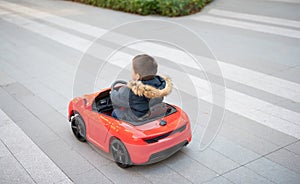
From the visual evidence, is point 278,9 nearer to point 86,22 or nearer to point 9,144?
point 86,22

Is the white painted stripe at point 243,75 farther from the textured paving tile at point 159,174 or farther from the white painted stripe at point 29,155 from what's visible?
the white painted stripe at point 29,155

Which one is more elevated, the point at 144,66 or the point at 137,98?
the point at 144,66

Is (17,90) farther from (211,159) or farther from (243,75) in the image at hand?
(243,75)

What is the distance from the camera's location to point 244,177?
378cm

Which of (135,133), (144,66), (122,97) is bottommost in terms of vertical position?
(135,133)

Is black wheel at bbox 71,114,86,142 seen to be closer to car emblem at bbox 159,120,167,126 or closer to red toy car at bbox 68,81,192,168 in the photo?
red toy car at bbox 68,81,192,168

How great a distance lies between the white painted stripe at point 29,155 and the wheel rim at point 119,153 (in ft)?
1.77

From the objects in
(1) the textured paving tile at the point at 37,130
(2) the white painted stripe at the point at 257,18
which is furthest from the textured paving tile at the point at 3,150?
(2) the white painted stripe at the point at 257,18

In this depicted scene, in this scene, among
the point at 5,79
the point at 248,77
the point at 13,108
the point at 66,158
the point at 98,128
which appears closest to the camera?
the point at 98,128

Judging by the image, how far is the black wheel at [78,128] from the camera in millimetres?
4352

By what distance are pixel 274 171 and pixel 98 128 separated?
6.24ft

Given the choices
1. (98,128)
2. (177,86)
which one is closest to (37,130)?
(98,128)

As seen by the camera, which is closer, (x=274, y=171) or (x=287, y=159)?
(x=274, y=171)

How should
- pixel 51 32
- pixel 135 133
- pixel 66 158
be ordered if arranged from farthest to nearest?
pixel 51 32 → pixel 66 158 → pixel 135 133
